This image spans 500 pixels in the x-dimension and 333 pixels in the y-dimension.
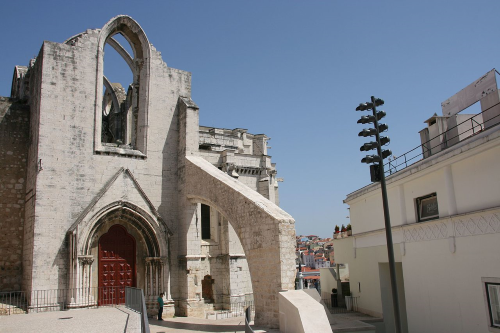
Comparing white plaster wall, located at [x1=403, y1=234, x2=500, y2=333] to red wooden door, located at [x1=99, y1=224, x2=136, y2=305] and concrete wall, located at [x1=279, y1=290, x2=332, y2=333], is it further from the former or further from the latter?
red wooden door, located at [x1=99, y1=224, x2=136, y2=305]

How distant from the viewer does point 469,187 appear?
42.1 ft

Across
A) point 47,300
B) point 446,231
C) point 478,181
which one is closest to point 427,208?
point 446,231

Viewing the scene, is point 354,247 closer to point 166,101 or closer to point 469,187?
point 469,187

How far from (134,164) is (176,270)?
4.43 metres

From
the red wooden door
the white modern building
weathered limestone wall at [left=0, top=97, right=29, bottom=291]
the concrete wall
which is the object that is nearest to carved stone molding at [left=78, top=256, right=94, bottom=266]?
the red wooden door

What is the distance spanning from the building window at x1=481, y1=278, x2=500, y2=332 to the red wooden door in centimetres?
1176

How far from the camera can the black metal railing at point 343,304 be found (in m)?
20.5

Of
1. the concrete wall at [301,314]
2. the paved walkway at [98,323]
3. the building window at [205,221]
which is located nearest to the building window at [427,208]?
the concrete wall at [301,314]

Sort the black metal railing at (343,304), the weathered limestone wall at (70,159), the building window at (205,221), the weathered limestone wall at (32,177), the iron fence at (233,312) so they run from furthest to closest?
the black metal railing at (343,304), the building window at (205,221), the iron fence at (233,312), the weathered limestone wall at (32,177), the weathered limestone wall at (70,159)

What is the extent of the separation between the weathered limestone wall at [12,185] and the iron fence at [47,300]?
102 cm

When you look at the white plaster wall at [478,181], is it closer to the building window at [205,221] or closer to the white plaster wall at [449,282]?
the white plaster wall at [449,282]

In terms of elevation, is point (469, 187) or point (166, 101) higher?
point (166, 101)

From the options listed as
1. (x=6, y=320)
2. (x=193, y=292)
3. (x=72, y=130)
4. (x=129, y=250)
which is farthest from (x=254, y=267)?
(x=72, y=130)

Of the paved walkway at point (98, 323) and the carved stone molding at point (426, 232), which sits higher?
the carved stone molding at point (426, 232)
